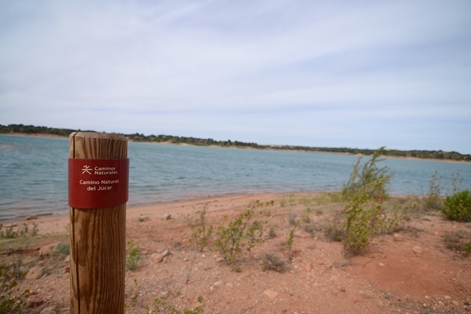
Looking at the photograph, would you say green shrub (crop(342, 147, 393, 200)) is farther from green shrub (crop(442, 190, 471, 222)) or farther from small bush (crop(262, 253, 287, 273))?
small bush (crop(262, 253, 287, 273))

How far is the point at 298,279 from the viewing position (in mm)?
3730

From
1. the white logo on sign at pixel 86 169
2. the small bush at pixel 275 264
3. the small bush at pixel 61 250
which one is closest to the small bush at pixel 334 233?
the small bush at pixel 275 264

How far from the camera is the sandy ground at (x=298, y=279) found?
10.3 ft

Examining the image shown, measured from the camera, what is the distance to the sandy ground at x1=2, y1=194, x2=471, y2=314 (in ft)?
10.3

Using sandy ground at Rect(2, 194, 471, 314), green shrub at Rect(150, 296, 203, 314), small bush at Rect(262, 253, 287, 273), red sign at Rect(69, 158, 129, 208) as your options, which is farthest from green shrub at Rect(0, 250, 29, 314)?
small bush at Rect(262, 253, 287, 273)

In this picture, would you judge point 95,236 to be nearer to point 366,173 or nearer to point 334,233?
point 334,233

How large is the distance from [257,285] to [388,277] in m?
1.93

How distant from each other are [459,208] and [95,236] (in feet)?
26.4

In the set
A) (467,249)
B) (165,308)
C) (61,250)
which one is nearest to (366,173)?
(467,249)

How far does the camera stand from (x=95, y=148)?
151cm

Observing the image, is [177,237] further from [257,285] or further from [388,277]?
[388,277]

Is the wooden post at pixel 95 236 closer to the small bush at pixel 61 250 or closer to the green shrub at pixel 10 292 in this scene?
the green shrub at pixel 10 292

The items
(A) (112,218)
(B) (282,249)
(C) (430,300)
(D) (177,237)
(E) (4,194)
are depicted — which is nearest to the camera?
(A) (112,218)

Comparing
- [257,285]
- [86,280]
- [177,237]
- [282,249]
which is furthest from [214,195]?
[86,280]
